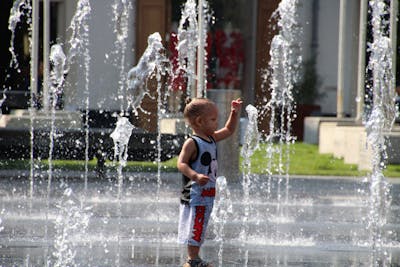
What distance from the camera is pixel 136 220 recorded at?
410 inches

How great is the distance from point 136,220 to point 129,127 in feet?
4.30

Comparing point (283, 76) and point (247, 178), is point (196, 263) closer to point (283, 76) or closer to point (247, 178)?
point (247, 178)

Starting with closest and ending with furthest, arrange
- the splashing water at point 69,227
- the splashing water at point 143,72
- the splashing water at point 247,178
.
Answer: the splashing water at point 69,227, the splashing water at point 247,178, the splashing water at point 143,72

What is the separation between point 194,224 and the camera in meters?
7.01

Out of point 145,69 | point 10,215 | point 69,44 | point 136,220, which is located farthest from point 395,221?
point 69,44

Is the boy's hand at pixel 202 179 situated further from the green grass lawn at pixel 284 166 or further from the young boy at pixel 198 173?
the green grass lawn at pixel 284 166

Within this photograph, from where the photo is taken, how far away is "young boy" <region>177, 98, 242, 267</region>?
7000mm

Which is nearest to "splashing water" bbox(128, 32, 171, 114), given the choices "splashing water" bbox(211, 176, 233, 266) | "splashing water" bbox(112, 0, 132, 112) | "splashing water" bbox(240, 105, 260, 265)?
"splashing water" bbox(112, 0, 132, 112)

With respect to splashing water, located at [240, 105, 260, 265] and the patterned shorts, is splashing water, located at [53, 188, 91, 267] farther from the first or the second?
splashing water, located at [240, 105, 260, 265]

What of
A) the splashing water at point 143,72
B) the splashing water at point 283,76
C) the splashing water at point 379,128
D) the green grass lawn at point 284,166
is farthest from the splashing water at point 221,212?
the splashing water at point 283,76

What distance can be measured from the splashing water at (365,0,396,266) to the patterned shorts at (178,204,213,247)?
4.43 feet

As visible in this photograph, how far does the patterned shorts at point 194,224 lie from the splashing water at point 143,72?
1670cm

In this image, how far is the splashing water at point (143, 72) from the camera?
24531mm

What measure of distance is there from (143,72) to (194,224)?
18418mm
